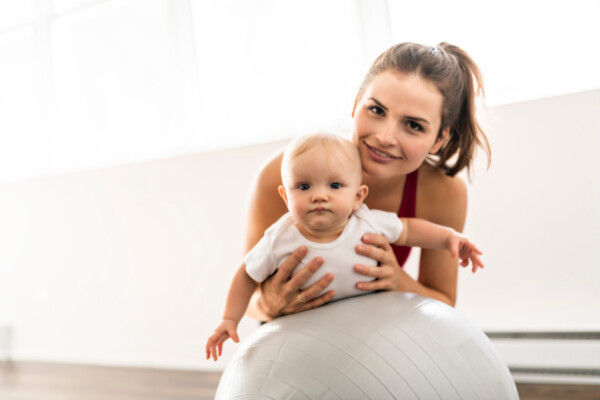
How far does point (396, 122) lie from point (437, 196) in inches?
13.4

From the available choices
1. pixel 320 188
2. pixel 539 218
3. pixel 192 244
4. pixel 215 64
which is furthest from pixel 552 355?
pixel 215 64

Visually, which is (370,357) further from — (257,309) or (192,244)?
(192,244)

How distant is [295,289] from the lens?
3.99 ft

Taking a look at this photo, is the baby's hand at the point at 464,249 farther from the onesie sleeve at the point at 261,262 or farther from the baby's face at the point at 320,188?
the onesie sleeve at the point at 261,262

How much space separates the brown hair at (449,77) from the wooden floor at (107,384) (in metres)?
1.07

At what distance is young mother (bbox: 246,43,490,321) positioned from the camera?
1233mm

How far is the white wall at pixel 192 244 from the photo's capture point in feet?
6.91

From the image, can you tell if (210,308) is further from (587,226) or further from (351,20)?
(587,226)

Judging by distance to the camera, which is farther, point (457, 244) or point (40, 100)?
point (40, 100)

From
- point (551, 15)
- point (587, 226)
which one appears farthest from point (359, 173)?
point (551, 15)

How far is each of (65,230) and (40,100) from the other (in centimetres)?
75

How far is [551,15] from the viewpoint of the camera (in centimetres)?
217

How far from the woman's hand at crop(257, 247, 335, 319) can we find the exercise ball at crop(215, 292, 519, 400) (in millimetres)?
63

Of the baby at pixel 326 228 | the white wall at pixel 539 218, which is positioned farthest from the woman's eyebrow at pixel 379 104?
the white wall at pixel 539 218
